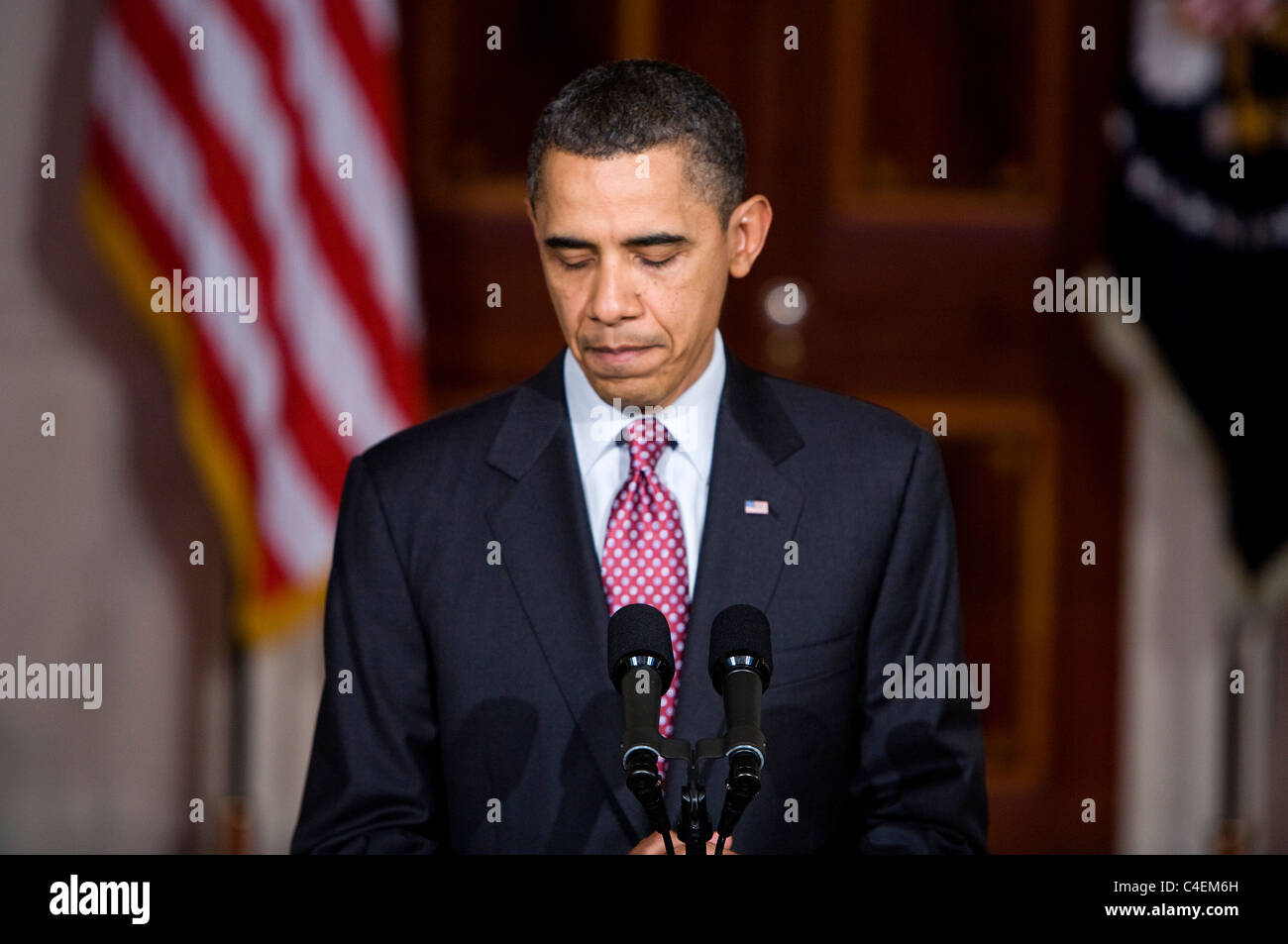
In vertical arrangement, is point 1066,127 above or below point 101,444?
above

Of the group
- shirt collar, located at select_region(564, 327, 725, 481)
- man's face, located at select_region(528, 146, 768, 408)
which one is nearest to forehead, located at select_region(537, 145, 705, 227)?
man's face, located at select_region(528, 146, 768, 408)

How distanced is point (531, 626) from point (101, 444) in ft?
6.29

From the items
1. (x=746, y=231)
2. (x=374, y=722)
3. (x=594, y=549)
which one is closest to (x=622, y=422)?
(x=594, y=549)

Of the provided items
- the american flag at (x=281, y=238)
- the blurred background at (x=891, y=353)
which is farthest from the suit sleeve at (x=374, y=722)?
the blurred background at (x=891, y=353)

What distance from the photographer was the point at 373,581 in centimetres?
170

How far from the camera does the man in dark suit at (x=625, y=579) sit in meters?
1.62

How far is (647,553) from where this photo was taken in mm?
1690

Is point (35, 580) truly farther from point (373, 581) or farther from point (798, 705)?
point (798, 705)

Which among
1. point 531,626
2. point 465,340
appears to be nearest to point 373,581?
point 531,626

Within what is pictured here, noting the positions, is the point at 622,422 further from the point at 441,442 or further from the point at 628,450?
the point at 441,442

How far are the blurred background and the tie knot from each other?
1445mm

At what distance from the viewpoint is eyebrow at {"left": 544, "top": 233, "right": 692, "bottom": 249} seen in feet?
5.18

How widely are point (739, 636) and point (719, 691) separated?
0.17ft

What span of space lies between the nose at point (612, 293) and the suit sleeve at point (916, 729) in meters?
0.43
